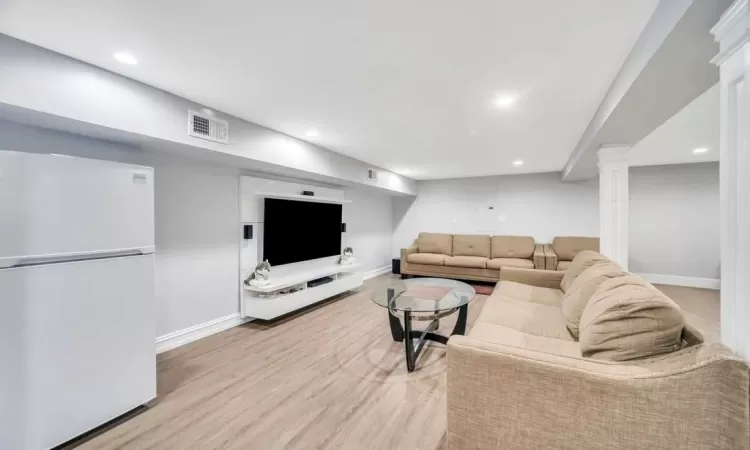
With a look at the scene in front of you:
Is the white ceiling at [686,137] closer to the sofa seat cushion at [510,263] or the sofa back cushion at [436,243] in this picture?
the sofa seat cushion at [510,263]

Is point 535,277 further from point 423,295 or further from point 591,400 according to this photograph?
point 591,400

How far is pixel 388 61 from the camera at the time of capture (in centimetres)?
184

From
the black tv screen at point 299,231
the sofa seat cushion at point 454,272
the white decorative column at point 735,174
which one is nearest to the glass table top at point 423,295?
the black tv screen at point 299,231

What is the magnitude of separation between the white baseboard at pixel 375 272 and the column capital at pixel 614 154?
14.2ft

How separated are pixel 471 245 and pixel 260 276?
4.38 meters

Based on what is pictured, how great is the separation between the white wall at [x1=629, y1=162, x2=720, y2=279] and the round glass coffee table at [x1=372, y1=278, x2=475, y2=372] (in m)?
4.54

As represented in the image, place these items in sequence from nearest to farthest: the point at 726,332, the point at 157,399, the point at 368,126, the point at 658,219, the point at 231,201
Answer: the point at 726,332 < the point at 157,399 < the point at 368,126 < the point at 231,201 < the point at 658,219

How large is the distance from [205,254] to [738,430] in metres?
3.77

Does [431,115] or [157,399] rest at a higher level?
[431,115]

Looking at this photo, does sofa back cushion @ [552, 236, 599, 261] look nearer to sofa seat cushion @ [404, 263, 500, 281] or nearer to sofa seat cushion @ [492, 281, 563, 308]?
sofa seat cushion @ [404, 263, 500, 281]

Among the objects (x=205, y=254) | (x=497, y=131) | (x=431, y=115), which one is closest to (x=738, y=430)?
(x=431, y=115)

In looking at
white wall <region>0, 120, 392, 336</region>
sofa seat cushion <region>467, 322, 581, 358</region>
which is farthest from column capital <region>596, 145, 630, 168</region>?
white wall <region>0, 120, 392, 336</region>

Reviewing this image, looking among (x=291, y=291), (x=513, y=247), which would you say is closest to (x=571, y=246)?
(x=513, y=247)

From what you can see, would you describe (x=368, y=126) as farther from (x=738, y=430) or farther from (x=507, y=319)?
(x=738, y=430)
